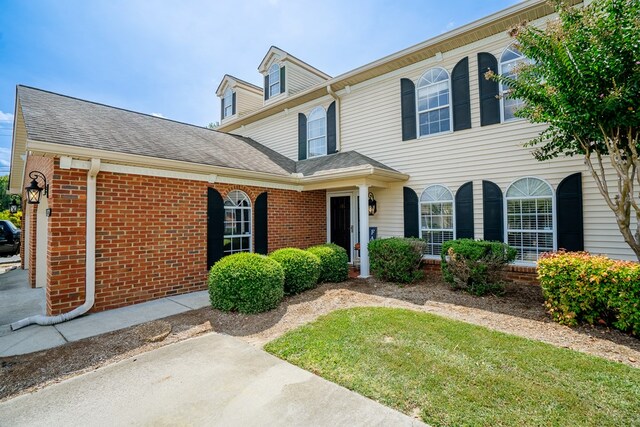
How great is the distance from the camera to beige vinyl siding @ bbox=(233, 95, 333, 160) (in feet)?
35.3

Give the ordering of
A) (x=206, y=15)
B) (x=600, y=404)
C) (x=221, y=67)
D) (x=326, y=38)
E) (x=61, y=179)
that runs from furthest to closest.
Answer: (x=221, y=67)
(x=326, y=38)
(x=206, y=15)
(x=61, y=179)
(x=600, y=404)

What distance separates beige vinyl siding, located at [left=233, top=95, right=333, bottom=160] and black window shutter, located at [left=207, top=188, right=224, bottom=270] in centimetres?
470

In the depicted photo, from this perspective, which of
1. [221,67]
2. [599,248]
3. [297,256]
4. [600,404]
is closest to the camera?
[600,404]

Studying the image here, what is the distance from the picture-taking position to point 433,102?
7.88m

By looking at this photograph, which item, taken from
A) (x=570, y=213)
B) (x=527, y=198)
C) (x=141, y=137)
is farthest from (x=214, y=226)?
(x=570, y=213)

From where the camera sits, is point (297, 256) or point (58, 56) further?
point (58, 56)

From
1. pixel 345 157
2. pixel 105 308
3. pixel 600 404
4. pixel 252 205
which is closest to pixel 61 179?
pixel 105 308

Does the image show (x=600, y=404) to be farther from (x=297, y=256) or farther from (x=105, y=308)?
(x=105, y=308)

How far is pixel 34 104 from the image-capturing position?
6160 millimetres

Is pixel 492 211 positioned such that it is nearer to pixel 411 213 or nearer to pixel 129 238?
pixel 411 213

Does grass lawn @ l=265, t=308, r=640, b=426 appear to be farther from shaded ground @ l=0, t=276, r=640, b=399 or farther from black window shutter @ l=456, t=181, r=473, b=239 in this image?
black window shutter @ l=456, t=181, r=473, b=239

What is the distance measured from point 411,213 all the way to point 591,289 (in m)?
4.45

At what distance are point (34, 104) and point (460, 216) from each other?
33.0 ft

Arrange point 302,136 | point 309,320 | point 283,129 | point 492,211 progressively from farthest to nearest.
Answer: point 283,129
point 302,136
point 492,211
point 309,320
